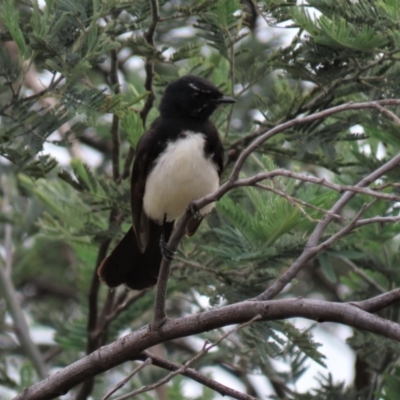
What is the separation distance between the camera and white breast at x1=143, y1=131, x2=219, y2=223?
462cm

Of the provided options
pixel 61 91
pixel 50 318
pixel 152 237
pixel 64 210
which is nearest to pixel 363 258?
pixel 152 237

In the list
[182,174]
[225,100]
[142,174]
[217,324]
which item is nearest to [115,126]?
[142,174]

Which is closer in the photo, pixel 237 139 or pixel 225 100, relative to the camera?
pixel 225 100

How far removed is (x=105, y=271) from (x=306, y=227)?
99 cm

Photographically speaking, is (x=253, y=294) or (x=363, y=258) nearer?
(x=253, y=294)

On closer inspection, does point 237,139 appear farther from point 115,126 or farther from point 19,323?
point 19,323

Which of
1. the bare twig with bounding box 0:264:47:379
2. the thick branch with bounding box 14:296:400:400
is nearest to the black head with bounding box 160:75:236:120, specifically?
the thick branch with bounding box 14:296:400:400

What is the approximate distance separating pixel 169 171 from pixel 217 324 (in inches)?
53.2

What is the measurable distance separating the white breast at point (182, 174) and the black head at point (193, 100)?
191mm

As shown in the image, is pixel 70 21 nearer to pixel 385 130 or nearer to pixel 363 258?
pixel 385 130

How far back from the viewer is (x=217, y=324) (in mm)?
3439

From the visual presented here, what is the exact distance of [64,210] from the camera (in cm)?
557

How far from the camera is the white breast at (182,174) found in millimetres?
4617

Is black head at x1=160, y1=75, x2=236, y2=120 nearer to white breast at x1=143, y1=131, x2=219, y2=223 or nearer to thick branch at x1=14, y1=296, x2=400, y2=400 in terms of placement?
white breast at x1=143, y1=131, x2=219, y2=223
